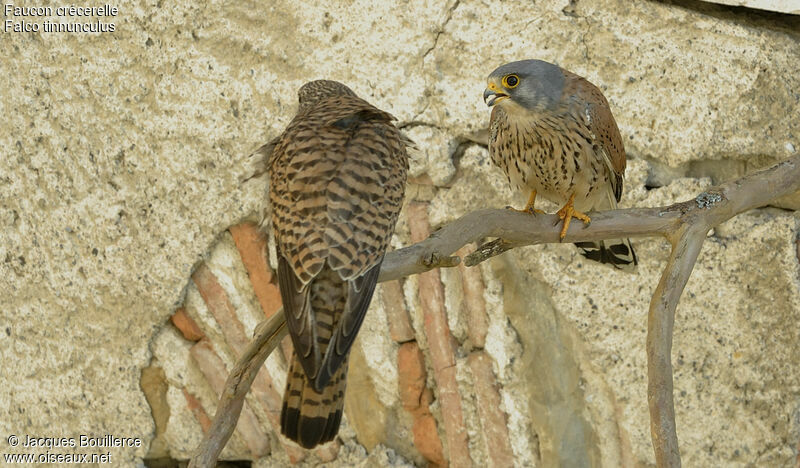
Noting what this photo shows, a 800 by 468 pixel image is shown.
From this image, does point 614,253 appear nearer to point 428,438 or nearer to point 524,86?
point 524,86

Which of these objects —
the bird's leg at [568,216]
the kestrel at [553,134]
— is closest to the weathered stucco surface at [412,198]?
the kestrel at [553,134]

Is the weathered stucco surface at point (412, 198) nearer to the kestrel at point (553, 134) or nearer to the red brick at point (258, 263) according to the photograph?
the red brick at point (258, 263)

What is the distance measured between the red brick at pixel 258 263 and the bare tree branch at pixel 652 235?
3.12 feet

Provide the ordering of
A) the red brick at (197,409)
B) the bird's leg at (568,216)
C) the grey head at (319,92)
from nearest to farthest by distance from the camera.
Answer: the bird's leg at (568,216)
the grey head at (319,92)
the red brick at (197,409)

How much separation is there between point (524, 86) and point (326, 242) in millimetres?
727

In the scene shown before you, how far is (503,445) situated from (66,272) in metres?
1.58

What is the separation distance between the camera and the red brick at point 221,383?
128 inches

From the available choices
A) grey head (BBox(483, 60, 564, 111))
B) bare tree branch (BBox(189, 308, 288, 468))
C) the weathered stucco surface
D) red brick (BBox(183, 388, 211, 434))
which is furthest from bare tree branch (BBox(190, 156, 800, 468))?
red brick (BBox(183, 388, 211, 434))

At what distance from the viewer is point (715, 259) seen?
9.66ft

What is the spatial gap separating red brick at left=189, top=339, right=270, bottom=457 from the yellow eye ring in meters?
1.44

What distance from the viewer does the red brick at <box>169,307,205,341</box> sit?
326 centimetres

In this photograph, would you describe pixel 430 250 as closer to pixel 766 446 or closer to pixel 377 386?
pixel 377 386

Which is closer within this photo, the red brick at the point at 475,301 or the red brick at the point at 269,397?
the red brick at the point at 475,301

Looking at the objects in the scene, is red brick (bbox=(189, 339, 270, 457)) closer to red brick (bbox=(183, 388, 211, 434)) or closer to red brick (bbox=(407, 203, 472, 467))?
red brick (bbox=(183, 388, 211, 434))
